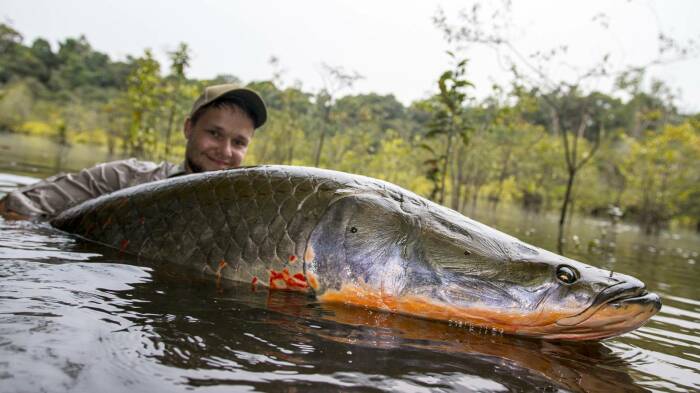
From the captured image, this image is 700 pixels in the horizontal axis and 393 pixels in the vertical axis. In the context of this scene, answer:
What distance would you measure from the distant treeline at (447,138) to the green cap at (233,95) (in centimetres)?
456

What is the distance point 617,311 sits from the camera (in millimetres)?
1749

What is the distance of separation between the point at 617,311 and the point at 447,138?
1703cm

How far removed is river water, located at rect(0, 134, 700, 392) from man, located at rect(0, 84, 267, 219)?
1.20 meters

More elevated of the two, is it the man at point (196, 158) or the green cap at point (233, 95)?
the green cap at point (233, 95)

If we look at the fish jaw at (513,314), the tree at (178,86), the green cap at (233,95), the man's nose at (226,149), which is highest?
the tree at (178,86)

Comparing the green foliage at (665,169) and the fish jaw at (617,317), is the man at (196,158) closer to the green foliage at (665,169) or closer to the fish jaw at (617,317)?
the fish jaw at (617,317)

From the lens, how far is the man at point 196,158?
11.4 ft

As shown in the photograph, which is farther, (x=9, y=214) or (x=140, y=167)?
(x=140, y=167)

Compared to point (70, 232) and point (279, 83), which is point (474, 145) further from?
point (70, 232)

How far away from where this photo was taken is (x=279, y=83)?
1936 centimetres

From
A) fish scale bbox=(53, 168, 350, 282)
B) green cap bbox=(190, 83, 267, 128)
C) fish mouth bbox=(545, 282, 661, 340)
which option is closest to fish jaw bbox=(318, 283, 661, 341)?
fish mouth bbox=(545, 282, 661, 340)

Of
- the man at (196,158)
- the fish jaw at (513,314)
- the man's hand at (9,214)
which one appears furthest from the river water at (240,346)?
the man at (196,158)

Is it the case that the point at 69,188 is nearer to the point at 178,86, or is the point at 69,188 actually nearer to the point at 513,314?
the point at 513,314

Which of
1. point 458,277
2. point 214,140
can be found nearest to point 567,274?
point 458,277
